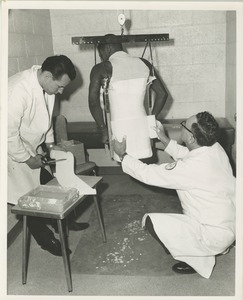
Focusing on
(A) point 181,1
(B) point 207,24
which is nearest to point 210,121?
(A) point 181,1

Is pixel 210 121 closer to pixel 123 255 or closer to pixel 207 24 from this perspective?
pixel 123 255

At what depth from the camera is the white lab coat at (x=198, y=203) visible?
6.42 feet

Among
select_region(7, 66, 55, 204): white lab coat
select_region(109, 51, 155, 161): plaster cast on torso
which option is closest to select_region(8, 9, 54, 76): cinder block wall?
select_region(7, 66, 55, 204): white lab coat

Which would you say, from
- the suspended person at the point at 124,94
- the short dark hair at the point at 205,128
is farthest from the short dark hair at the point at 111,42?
the short dark hair at the point at 205,128

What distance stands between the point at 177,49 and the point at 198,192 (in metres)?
2.09

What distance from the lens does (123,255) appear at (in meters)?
2.38

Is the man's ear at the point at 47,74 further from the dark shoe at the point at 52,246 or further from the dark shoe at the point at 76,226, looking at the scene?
the dark shoe at the point at 76,226

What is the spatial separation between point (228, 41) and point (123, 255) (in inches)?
92.7

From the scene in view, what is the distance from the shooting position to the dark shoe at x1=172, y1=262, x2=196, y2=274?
2.14 meters

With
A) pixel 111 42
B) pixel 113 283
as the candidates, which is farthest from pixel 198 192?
pixel 111 42

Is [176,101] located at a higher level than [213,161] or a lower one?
higher

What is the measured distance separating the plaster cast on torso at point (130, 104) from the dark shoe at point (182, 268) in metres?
0.73

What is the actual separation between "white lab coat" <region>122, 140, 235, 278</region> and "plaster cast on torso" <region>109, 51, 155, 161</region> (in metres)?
0.14

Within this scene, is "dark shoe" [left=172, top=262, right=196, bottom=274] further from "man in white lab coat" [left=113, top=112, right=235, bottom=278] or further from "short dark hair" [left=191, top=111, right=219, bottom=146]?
"short dark hair" [left=191, top=111, right=219, bottom=146]
